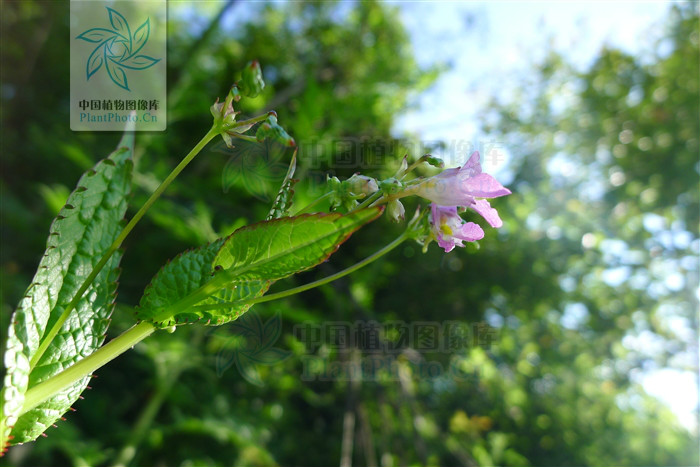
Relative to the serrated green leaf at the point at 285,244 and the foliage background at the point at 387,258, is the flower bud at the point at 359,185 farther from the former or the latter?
the foliage background at the point at 387,258

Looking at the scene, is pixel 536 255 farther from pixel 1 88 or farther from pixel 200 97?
pixel 1 88

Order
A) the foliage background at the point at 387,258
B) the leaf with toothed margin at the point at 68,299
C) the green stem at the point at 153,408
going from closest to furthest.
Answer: the leaf with toothed margin at the point at 68,299 < the green stem at the point at 153,408 < the foliage background at the point at 387,258

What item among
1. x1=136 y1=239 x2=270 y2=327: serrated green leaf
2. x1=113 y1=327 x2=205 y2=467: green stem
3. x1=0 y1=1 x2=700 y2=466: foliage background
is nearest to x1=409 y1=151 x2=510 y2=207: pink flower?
x1=136 y1=239 x2=270 y2=327: serrated green leaf

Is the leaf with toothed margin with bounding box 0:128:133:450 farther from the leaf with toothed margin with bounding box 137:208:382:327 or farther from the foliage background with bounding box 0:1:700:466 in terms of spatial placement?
the foliage background with bounding box 0:1:700:466

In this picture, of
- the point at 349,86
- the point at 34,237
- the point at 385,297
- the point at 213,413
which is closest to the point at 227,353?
the point at 213,413

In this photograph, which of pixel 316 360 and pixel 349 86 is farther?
pixel 349 86

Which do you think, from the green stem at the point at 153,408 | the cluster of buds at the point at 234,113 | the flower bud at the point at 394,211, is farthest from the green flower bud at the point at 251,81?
the green stem at the point at 153,408

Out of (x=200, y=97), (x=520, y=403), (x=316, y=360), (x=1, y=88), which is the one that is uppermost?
(x=1, y=88)
